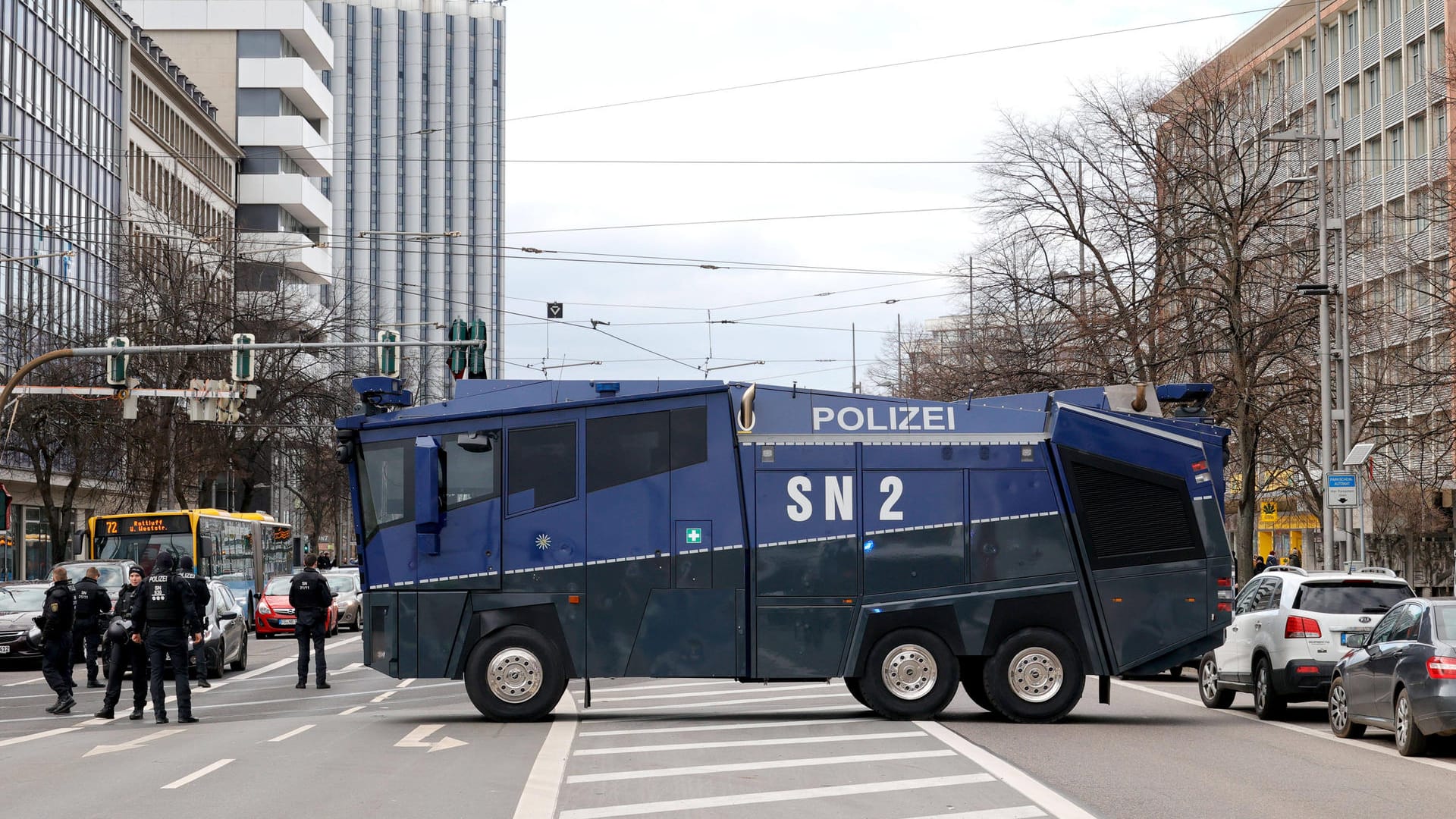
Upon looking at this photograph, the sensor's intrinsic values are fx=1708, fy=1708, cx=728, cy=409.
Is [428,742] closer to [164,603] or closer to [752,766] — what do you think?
[752,766]

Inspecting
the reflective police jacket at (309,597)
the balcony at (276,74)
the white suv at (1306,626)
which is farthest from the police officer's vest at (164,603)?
the balcony at (276,74)

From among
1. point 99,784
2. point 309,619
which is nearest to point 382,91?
point 309,619

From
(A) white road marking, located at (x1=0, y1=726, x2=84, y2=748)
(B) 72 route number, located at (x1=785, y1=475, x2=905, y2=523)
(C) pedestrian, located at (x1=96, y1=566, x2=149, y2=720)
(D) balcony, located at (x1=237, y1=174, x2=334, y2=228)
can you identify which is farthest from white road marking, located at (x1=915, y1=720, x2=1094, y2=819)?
(D) balcony, located at (x1=237, y1=174, x2=334, y2=228)

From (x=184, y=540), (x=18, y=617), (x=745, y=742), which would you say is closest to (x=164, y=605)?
(x=745, y=742)

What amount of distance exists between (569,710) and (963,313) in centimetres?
3586

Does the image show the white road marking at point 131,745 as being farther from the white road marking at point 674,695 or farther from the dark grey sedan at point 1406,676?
the dark grey sedan at point 1406,676

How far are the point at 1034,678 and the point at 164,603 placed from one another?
942 centimetres

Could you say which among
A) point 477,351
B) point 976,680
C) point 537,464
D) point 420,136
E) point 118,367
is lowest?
point 976,680

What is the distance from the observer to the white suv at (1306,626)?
18484 millimetres

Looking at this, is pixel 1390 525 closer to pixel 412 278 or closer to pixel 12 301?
pixel 12 301

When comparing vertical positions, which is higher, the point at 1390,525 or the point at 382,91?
the point at 382,91

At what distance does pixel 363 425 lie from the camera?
1834 centimetres

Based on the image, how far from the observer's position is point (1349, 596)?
61.7 feet

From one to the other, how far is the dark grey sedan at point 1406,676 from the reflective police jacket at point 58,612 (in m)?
15.4
